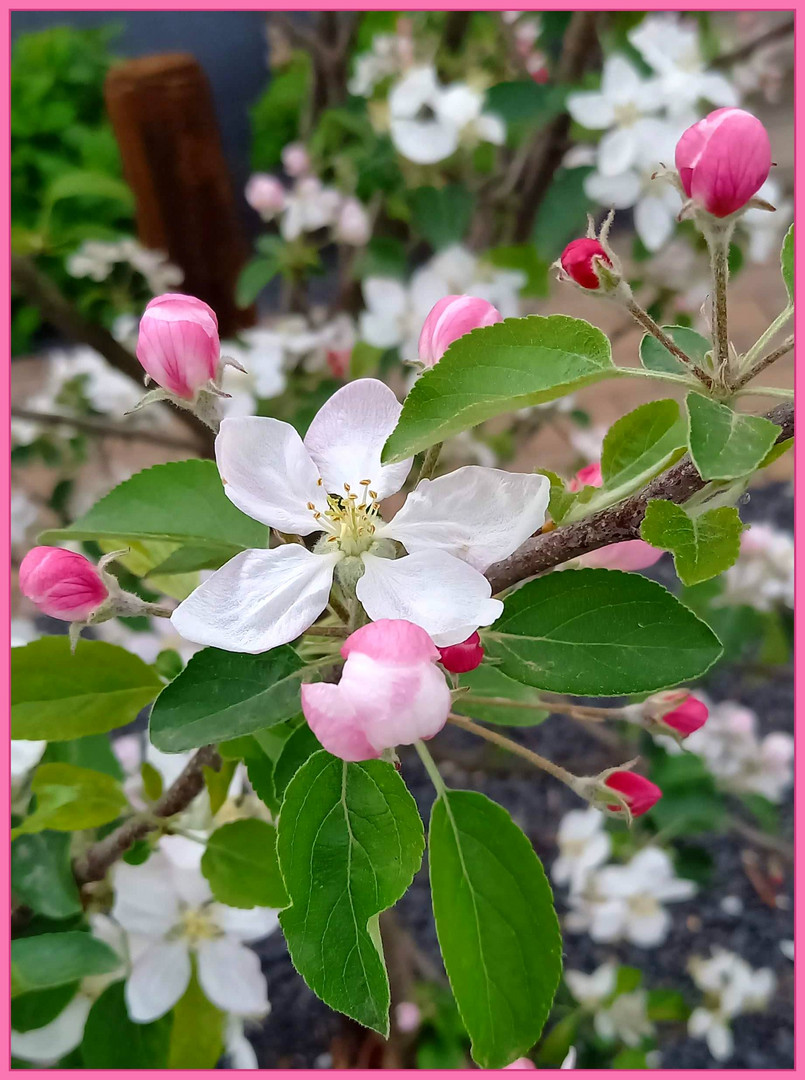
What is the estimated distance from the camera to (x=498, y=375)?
0.33 meters

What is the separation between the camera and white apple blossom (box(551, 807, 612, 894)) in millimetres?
1188

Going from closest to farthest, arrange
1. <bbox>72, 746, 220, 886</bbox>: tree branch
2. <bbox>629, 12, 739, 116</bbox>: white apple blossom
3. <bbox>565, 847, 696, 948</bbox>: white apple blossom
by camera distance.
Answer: <bbox>72, 746, 220, 886</bbox>: tree branch
<bbox>629, 12, 739, 116</bbox>: white apple blossom
<bbox>565, 847, 696, 948</bbox>: white apple blossom

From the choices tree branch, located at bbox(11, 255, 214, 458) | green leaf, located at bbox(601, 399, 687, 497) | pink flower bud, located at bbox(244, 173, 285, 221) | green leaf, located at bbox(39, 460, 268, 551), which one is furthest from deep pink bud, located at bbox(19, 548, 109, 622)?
pink flower bud, located at bbox(244, 173, 285, 221)

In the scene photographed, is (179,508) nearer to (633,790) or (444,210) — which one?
(633,790)

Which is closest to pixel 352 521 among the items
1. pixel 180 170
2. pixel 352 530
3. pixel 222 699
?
pixel 352 530

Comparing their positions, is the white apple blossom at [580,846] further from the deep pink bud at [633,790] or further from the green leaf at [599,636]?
the green leaf at [599,636]

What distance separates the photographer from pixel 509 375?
328 mm

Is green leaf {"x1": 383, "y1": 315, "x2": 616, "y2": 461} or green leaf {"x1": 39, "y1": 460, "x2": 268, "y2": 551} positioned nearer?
green leaf {"x1": 383, "y1": 315, "x2": 616, "y2": 461}

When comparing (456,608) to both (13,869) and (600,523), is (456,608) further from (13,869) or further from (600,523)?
(13,869)

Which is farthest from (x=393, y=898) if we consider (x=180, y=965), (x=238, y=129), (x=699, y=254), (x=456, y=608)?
(x=238, y=129)

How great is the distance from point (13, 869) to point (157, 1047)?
179mm

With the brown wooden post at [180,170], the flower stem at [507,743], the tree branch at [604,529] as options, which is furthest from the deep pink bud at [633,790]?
the brown wooden post at [180,170]

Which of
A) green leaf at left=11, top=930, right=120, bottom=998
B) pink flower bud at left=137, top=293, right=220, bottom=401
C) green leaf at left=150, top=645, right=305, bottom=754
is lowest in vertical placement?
green leaf at left=11, top=930, right=120, bottom=998

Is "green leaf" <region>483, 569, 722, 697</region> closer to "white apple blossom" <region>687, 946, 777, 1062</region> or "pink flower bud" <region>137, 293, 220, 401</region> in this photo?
"pink flower bud" <region>137, 293, 220, 401</region>
